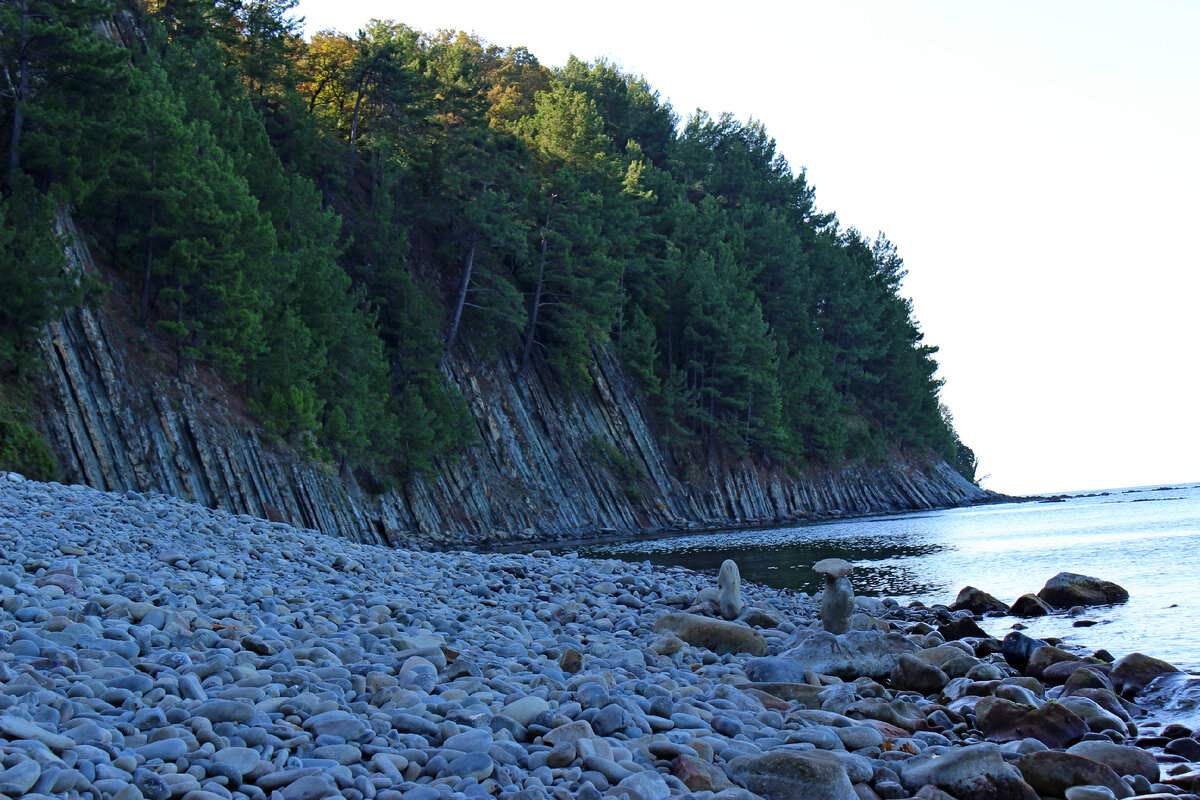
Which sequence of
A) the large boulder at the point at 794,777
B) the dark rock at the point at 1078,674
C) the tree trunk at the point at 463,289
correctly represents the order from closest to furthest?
the large boulder at the point at 794,777 < the dark rock at the point at 1078,674 < the tree trunk at the point at 463,289

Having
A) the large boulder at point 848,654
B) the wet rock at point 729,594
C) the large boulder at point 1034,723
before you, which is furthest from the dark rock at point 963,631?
the large boulder at point 1034,723

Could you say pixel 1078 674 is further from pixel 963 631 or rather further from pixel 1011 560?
pixel 1011 560

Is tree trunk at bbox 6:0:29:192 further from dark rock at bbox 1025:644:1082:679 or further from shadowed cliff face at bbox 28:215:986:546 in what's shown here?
dark rock at bbox 1025:644:1082:679

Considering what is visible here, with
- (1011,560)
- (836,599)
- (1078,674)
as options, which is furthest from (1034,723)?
(1011,560)

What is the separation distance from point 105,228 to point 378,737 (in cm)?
2741

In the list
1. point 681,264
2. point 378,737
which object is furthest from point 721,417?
point 378,737

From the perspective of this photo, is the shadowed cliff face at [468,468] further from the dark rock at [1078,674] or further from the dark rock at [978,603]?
the dark rock at [1078,674]

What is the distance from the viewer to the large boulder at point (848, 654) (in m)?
10.7

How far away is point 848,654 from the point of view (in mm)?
10797

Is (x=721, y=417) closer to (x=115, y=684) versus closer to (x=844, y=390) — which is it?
(x=844, y=390)

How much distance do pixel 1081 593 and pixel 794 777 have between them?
13282 mm

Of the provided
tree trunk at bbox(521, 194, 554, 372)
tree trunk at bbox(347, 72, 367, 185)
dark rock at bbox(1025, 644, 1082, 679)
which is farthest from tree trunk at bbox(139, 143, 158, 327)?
dark rock at bbox(1025, 644, 1082, 679)

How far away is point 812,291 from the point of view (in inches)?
3017

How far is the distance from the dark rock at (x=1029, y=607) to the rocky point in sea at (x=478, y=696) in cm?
354
